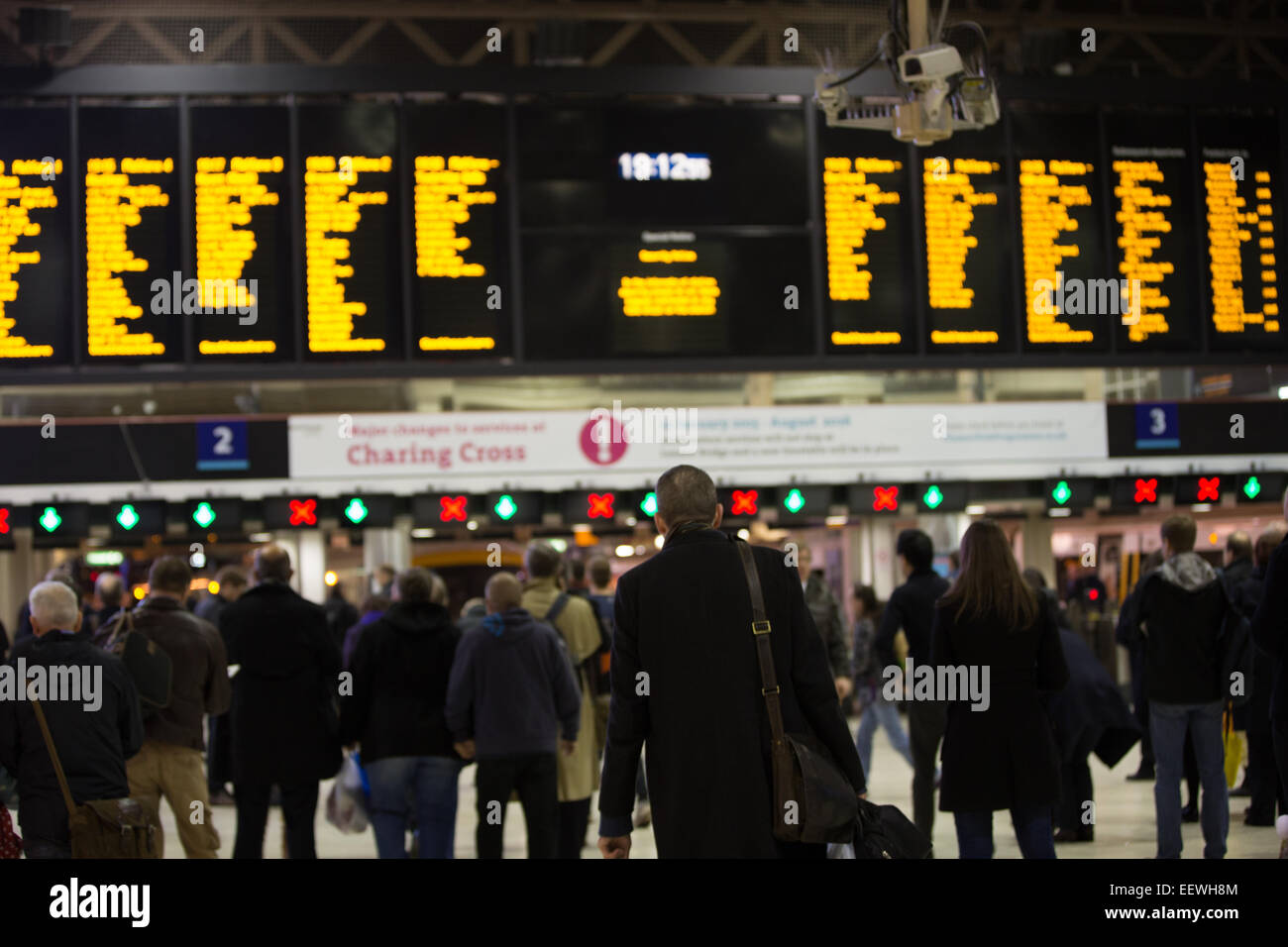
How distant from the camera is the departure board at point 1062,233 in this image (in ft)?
28.3

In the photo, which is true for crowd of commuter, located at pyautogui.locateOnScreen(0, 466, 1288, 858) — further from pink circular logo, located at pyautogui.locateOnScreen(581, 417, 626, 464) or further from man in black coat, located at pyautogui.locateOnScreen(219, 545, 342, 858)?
pink circular logo, located at pyautogui.locateOnScreen(581, 417, 626, 464)

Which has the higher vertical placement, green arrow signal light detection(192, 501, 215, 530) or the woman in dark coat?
green arrow signal light detection(192, 501, 215, 530)

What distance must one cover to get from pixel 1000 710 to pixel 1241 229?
518 cm

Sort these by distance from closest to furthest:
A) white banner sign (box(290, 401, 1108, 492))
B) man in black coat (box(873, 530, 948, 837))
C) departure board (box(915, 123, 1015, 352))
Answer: man in black coat (box(873, 530, 948, 837)), departure board (box(915, 123, 1015, 352)), white banner sign (box(290, 401, 1108, 492))

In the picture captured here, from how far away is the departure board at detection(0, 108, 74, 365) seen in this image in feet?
26.0

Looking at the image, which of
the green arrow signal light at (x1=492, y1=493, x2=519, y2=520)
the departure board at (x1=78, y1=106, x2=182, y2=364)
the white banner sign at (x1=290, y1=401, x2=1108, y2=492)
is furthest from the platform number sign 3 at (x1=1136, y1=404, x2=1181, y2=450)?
the departure board at (x1=78, y1=106, x2=182, y2=364)

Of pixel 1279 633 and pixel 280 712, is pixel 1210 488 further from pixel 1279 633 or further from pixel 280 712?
pixel 280 712

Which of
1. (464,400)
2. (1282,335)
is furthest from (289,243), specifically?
(1282,335)

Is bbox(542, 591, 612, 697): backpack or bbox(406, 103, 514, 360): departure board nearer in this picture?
bbox(542, 591, 612, 697): backpack

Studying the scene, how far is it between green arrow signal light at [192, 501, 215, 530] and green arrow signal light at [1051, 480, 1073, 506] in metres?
5.86

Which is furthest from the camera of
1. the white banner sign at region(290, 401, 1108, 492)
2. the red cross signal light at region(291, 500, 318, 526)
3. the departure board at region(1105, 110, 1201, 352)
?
the white banner sign at region(290, 401, 1108, 492)

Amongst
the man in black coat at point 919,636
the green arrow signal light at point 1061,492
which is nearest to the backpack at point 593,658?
the man in black coat at point 919,636

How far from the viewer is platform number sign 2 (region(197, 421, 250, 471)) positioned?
891 centimetres

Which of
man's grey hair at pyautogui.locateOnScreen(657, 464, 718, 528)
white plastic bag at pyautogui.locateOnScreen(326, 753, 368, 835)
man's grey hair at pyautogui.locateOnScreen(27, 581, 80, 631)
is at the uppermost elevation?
man's grey hair at pyautogui.locateOnScreen(657, 464, 718, 528)
